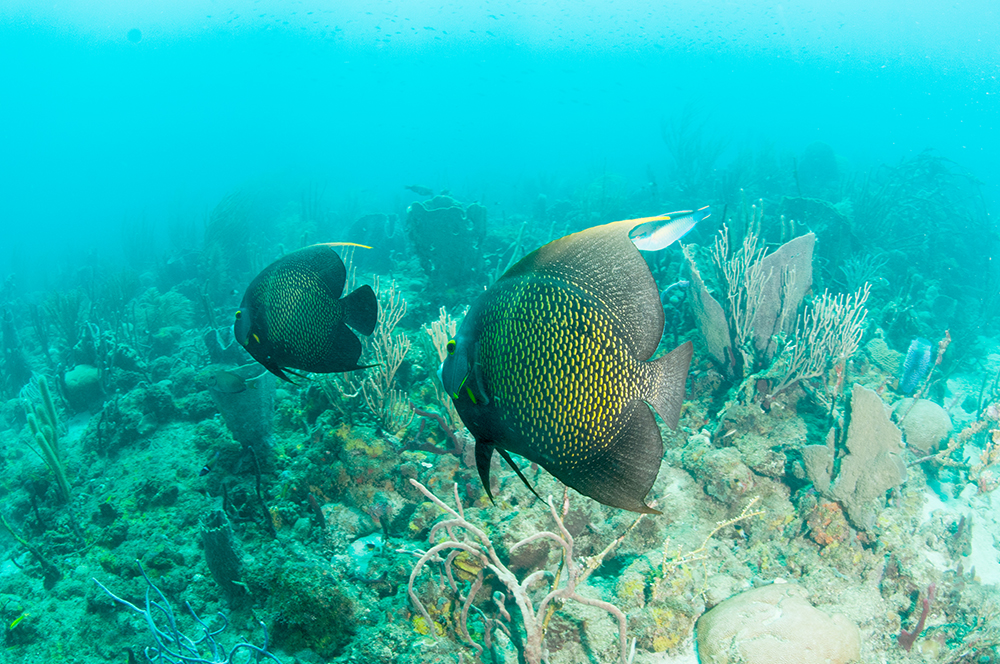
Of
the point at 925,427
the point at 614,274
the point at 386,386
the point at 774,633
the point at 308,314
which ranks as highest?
the point at 614,274

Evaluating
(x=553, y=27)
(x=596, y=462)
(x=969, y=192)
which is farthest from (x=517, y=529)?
(x=553, y=27)

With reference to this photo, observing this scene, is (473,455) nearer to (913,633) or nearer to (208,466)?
(208,466)

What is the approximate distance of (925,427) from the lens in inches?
178

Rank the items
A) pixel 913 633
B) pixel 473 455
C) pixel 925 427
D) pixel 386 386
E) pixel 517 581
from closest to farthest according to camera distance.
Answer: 1. pixel 517 581
2. pixel 913 633
3. pixel 473 455
4. pixel 386 386
5. pixel 925 427

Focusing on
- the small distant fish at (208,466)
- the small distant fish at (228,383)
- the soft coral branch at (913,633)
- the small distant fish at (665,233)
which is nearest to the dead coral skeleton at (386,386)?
the small distant fish at (228,383)

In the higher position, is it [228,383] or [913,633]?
[228,383]

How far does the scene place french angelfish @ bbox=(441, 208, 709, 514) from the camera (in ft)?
3.40

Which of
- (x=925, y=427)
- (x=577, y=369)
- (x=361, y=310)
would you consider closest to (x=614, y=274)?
(x=577, y=369)

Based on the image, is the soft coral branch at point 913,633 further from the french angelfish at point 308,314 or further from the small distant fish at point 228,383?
the small distant fish at point 228,383

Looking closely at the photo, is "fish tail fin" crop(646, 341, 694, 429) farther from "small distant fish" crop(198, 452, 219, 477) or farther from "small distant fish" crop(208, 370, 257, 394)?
"small distant fish" crop(198, 452, 219, 477)

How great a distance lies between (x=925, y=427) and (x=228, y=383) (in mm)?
6630

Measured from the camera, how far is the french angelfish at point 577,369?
3.40 ft

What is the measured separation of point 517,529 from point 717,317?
3066 mm

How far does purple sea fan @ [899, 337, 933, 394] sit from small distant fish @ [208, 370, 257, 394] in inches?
274
